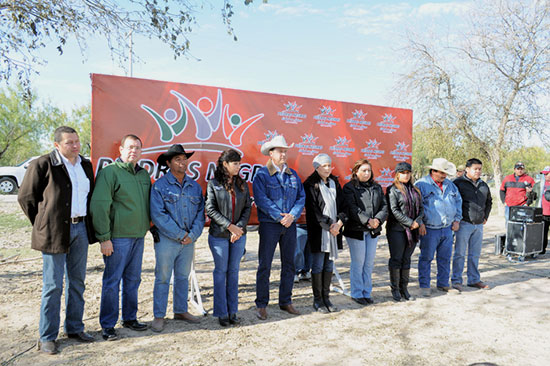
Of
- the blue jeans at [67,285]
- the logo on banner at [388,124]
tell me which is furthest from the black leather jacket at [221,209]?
the logo on banner at [388,124]

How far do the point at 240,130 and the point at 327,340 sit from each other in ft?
9.84

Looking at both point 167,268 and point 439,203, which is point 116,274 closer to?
point 167,268

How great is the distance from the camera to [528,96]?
44.8 feet

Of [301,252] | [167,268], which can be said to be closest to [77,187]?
[167,268]

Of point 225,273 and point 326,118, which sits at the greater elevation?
point 326,118

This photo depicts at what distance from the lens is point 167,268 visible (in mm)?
3949

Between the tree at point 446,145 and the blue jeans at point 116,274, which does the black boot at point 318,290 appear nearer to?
the blue jeans at point 116,274

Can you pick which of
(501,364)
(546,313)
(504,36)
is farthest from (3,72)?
(504,36)

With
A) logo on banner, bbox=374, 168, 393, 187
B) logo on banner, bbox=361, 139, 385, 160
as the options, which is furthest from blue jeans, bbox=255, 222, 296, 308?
logo on banner, bbox=374, 168, 393, 187

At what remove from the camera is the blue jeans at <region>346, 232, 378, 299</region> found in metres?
4.83

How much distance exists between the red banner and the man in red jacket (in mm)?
3525

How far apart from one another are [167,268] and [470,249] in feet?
14.8

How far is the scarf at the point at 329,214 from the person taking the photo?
446cm

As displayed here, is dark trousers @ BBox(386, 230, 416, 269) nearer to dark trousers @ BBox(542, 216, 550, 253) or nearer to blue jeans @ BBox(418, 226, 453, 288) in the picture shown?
blue jeans @ BBox(418, 226, 453, 288)
